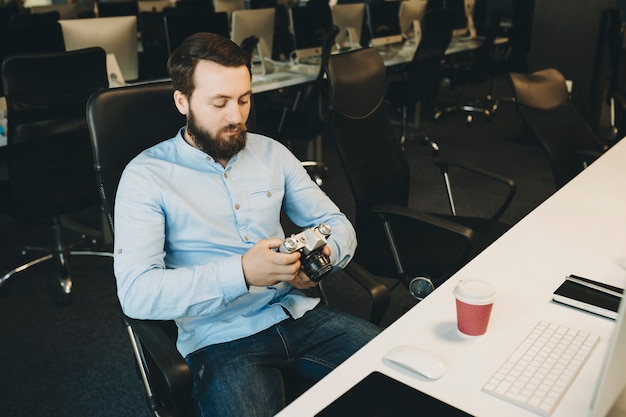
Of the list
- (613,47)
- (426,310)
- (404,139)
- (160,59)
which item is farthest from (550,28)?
(426,310)

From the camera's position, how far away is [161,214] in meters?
1.46

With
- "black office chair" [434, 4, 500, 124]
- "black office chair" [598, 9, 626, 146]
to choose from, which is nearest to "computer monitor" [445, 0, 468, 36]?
"black office chair" [434, 4, 500, 124]

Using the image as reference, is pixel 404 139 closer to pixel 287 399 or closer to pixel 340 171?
pixel 340 171

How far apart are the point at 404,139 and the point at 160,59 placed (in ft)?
6.84

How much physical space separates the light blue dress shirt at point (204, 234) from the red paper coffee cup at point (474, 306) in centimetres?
48

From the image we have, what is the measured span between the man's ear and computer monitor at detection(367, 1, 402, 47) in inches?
173

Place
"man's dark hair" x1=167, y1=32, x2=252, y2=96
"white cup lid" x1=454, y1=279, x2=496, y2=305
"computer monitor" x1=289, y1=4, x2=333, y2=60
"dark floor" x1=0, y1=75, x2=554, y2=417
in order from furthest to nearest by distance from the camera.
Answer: "computer monitor" x1=289, y1=4, x2=333, y2=60, "dark floor" x1=0, y1=75, x2=554, y2=417, "man's dark hair" x1=167, y1=32, x2=252, y2=96, "white cup lid" x1=454, y1=279, x2=496, y2=305

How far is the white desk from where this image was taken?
1015mm

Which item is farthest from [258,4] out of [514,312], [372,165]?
[514,312]

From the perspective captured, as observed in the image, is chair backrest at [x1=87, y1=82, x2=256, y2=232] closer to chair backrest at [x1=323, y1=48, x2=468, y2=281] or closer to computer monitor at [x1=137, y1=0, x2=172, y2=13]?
chair backrest at [x1=323, y1=48, x2=468, y2=281]

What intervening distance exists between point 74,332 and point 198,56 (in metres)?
1.58

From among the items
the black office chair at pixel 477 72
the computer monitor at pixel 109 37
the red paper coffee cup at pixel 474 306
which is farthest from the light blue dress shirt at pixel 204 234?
the black office chair at pixel 477 72

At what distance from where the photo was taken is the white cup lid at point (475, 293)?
3.67 feet

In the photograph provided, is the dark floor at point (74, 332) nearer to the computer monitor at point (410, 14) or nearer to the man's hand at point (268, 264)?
the man's hand at point (268, 264)
